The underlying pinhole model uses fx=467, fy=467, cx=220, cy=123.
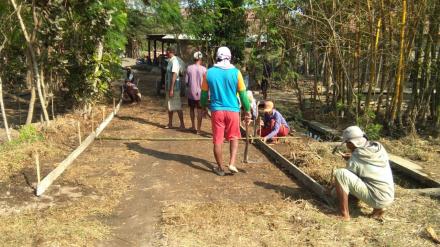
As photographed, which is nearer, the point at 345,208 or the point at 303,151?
the point at 345,208

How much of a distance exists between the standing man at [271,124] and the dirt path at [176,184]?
1.54 feet

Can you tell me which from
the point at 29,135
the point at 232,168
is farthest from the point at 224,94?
the point at 29,135

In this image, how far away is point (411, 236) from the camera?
4.46 m

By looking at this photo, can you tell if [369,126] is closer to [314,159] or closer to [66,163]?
[314,159]

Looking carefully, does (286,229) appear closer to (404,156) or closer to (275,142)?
(275,142)

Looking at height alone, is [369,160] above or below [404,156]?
above

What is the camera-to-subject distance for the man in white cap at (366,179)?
473 centimetres

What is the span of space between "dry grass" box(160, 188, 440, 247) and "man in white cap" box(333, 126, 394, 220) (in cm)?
21

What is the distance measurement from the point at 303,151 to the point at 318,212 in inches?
96.8

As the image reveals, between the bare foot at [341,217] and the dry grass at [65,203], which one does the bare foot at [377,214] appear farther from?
the dry grass at [65,203]

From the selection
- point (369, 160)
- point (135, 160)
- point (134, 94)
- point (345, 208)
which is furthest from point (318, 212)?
point (134, 94)

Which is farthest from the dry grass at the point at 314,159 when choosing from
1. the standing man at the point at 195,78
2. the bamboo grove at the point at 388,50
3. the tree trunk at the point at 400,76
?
the tree trunk at the point at 400,76

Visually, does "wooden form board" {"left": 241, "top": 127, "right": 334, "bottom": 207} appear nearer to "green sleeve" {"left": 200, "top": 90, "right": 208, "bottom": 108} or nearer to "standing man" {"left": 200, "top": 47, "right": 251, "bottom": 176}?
"standing man" {"left": 200, "top": 47, "right": 251, "bottom": 176}

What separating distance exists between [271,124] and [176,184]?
112 inches
